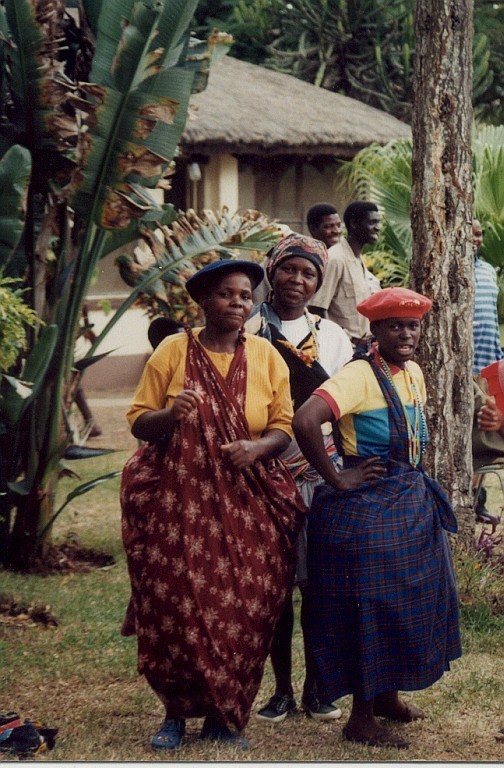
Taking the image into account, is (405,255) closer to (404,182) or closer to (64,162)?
(404,182)

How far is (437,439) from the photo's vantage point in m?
5.90

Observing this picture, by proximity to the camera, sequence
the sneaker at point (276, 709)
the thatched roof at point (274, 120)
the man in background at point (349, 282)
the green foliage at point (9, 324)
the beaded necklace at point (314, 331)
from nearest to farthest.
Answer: the sneaker at point (276, 709), the beaded necklace at point (314, 331), the green foliage at point (9, 324), the man in background at point (349, 282), the thatched roof at point (274, 120)

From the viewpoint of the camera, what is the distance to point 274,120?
1534 centimetres

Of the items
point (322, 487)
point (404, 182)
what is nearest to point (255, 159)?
point (404, 182)

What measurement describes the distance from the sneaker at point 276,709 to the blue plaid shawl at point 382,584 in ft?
1.26

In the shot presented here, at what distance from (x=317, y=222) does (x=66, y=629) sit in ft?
10.7

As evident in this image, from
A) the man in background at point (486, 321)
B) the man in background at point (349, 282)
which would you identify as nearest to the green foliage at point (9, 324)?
the man in background at point (349, 282)

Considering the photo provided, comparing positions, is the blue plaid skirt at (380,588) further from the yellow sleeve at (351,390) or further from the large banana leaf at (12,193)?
the large banana leaf at (12,193)

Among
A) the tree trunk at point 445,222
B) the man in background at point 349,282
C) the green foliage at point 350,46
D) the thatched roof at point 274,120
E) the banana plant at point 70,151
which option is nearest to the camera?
the tree trunk at point 445,222

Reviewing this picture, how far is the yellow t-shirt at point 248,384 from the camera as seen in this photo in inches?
163

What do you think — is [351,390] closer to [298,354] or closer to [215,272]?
[298,354]

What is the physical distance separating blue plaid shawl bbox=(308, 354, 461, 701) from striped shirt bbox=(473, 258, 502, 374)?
122 inches

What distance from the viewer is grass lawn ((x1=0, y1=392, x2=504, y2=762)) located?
167 inches

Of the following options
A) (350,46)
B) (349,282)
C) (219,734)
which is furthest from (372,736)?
(350,46)
